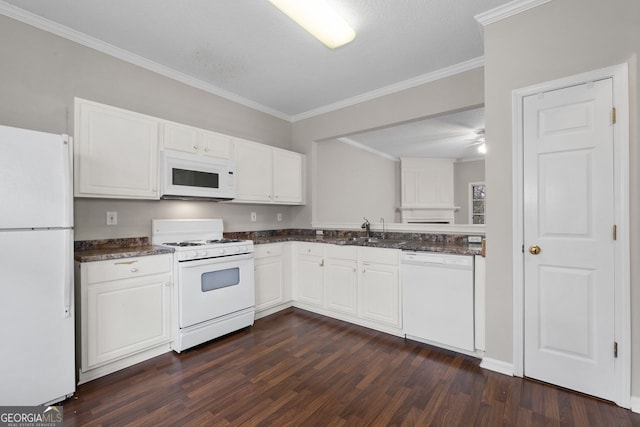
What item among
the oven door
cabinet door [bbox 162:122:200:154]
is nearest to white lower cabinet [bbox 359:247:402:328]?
the oven door

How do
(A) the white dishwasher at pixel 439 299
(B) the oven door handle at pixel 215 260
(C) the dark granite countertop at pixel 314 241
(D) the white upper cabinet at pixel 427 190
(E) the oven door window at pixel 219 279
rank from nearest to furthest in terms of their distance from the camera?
(C) the dark granite countertop at pixel 314 241, (A) the white dishwasher at pixel 439 299, (B) the oven door handle at pixel 215 260, (E) the oven door window at pixel 219 279, (D) the white upper cabinet at pixel 427 190

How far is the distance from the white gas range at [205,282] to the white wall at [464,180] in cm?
553

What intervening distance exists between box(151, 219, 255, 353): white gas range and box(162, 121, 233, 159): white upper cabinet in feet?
2.48

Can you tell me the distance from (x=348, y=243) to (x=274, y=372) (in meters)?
1.50

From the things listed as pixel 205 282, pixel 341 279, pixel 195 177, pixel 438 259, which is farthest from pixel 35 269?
pixel 438 259

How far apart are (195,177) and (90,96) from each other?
1.05 metres

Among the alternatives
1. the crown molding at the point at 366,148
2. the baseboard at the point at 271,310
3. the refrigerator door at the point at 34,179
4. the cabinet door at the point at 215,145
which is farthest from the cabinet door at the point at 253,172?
the crown molding at the point at 366,148

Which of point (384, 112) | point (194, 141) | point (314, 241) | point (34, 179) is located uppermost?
point (384, 112)

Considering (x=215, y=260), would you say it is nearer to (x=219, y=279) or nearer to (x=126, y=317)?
(x=219, y=279)

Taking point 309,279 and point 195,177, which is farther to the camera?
point 309,279

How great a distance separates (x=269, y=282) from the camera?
342 centimetres

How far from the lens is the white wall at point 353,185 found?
4.79m

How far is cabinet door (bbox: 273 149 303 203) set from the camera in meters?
3.80

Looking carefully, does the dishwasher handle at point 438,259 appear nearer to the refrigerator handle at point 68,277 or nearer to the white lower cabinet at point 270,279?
the white lower cabinet at point 270,279
